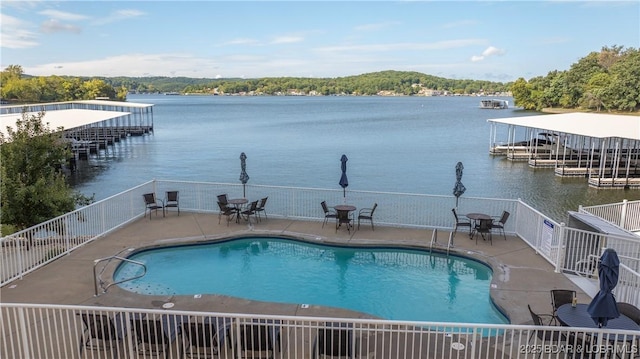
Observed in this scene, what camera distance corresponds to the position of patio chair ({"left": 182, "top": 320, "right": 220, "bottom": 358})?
655 centimetres

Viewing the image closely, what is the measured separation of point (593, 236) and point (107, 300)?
10317 mm

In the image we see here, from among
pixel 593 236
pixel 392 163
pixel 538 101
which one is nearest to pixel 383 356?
pixel 593 236

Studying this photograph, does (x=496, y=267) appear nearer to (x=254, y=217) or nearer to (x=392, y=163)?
(x=254, y=217)

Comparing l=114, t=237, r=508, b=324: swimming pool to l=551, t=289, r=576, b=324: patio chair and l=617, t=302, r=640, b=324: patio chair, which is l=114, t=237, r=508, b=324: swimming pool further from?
l=617, t=302, r=640, b=324: patio chair

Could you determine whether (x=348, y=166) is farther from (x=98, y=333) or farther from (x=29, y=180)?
(x=98, y=333)

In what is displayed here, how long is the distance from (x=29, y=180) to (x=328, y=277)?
8465 mm

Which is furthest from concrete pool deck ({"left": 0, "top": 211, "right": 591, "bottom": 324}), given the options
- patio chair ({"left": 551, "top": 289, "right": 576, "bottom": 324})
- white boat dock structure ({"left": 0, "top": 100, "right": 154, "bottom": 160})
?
white boat dock structure ({"left": 0, "top": 100, "right": 154, "bottom": 160})

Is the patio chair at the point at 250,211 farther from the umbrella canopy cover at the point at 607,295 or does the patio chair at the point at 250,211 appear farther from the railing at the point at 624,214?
the railing at the point at 624,214

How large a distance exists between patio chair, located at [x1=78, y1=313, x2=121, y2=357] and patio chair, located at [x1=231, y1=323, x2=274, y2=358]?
1762mm

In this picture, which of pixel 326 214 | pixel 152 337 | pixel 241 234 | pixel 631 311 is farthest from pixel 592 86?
pixel 152 337

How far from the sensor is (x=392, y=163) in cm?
4125

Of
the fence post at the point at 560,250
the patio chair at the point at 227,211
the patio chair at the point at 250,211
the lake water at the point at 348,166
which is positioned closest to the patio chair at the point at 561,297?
the fence post at the point at 560,250

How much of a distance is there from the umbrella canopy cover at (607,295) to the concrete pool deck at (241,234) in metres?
2.20

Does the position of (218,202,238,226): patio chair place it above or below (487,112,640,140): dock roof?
below
